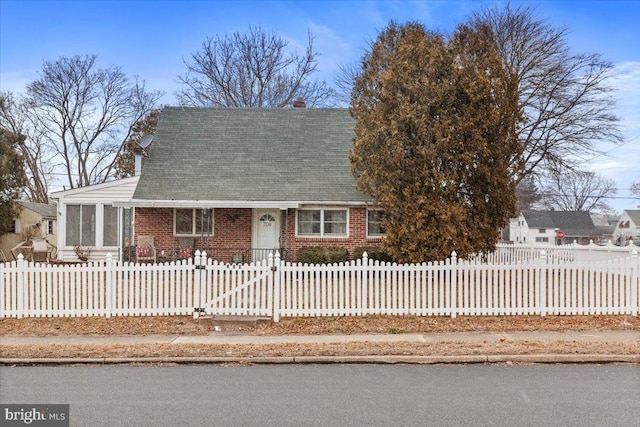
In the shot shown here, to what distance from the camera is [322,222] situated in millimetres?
18219

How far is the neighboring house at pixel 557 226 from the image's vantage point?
71.5m

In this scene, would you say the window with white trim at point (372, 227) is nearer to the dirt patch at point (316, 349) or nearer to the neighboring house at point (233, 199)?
the neighboring house at point (233, 199)

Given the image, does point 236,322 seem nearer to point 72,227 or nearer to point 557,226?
point 72,227

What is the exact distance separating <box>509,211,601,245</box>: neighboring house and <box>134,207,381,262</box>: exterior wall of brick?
5672 cm

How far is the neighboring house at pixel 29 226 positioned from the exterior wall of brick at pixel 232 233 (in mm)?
10599

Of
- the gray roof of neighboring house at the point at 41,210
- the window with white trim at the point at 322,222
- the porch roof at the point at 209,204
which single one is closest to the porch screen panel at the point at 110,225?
the porch roof at the point at 209,204

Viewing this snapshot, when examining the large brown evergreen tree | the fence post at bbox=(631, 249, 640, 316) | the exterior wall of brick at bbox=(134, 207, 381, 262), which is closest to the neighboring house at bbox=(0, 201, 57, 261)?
the exterior wall of brick at bbox=(134, 207, 381, 262)

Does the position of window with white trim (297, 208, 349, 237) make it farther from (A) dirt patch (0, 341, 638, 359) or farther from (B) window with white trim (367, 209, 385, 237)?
(A) dirt patch (0, 341, 638, 359)

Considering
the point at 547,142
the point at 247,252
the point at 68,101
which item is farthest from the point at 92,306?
the point at 68,101

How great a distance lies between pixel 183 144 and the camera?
20.2m

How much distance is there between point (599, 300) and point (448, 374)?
519 centimetres

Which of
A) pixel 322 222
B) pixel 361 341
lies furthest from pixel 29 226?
pixel 361 341

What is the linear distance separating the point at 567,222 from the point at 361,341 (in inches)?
2836

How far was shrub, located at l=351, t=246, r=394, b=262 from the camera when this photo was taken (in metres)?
16.9
